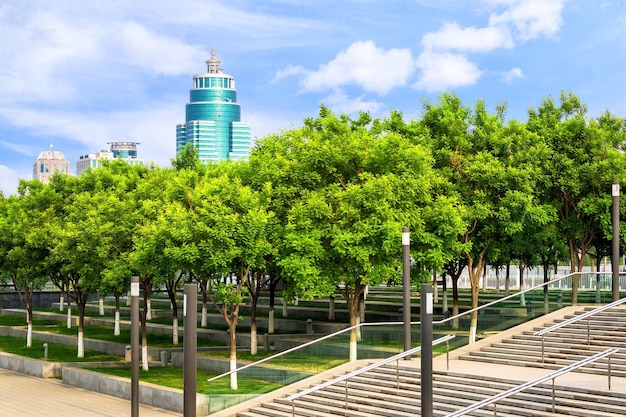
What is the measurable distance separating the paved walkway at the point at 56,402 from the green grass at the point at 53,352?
3.58 meters

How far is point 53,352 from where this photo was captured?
151 ft

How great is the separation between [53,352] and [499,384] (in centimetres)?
2828

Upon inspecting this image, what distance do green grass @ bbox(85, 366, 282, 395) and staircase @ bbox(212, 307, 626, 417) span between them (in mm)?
455

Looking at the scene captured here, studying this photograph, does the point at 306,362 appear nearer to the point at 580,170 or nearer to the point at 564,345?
the point at 564,345

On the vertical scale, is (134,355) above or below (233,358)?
above

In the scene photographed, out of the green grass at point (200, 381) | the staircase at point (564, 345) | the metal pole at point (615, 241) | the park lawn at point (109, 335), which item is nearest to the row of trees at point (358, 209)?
the staircase at point (564, 345)

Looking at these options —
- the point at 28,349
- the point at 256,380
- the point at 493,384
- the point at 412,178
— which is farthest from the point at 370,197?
the point at 28,349

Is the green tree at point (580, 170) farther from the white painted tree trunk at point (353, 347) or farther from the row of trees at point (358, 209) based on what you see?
the white painted tree trunk at point (353, 347)

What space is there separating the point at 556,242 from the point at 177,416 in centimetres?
2077

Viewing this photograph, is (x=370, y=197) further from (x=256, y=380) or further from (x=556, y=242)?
(x=556, y=242)

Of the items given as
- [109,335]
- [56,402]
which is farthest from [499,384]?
[109,335]

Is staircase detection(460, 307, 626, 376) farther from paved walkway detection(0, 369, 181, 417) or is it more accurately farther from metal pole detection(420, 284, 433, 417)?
paved walkway detection(0, 369, 181, 417)

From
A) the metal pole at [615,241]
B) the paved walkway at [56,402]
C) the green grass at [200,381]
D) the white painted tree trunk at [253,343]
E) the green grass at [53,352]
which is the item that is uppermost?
the metal pole at [615,241]

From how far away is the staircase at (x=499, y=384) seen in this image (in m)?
22.2
